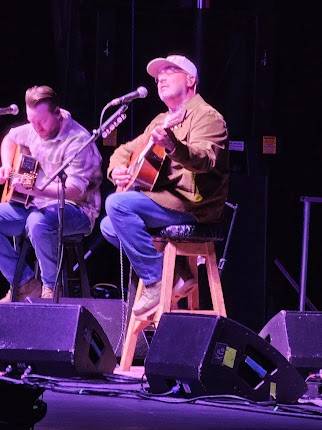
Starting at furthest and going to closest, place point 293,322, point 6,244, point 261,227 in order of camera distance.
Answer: point 261,227
point 6,244
point 293,322

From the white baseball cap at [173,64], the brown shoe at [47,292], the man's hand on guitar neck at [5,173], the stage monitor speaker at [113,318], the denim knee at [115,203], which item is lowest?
the stage monitor speaker at [113,318]

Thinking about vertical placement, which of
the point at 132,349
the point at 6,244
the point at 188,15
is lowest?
the point at 132,349

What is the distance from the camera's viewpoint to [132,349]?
5.01 metres

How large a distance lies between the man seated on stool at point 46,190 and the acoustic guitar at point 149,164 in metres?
0.75

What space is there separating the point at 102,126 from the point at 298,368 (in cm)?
165

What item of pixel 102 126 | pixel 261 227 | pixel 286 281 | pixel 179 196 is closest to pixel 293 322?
pixel 179 196

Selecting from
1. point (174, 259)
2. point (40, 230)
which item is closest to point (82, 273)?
point (40, 230)

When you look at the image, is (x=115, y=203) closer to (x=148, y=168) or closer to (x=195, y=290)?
(x=148, y=168)

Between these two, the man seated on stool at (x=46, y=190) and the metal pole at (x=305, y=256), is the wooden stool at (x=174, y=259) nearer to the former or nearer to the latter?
the man seated on stool at (x=46, y=190)

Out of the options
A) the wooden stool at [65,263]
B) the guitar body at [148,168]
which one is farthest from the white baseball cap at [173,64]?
the wooden stool at [65,263]

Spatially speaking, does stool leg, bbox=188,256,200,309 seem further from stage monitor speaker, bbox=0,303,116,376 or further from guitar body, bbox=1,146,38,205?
guitar body, bbox=1,146,38,205

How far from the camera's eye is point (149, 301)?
16.1 ft

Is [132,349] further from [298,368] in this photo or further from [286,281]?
[286,281]

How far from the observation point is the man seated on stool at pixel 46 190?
5.67 metres
